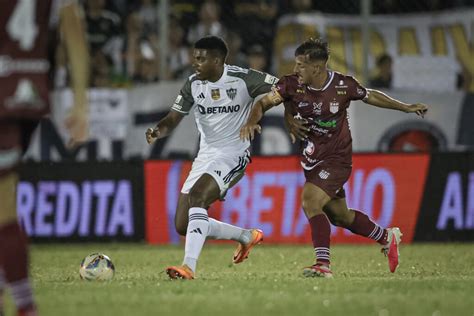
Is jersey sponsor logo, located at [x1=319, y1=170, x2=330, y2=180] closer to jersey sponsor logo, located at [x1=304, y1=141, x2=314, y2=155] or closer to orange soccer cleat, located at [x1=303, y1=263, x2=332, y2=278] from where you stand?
jersey sponsor logo, located at [x1=304, y1=141, x2=314, y2=155]

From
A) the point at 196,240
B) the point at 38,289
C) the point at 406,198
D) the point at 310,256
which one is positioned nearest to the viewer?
the point at 38,289

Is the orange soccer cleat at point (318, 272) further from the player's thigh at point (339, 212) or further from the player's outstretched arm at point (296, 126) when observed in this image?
the player's outstretched arm at point (296, 126)

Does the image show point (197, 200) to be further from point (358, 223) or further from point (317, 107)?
point (358, 223)

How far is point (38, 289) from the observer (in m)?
8.26

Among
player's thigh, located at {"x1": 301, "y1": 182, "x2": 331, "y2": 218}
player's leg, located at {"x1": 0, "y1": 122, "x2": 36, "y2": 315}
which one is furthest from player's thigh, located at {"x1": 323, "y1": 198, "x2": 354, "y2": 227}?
player's leg, located at {"x1": 0, "y1": 122, "x2": 36, "y2": 315}

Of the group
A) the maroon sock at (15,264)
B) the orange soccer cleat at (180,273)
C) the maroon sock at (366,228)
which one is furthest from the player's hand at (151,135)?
the maroon sock at (15,264)

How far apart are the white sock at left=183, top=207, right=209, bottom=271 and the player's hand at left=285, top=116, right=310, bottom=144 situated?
112cm

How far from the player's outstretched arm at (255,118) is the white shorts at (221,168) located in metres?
0.59

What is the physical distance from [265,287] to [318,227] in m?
1.39

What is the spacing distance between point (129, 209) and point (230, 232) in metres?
5.21

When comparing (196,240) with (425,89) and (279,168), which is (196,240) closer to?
(279,168)

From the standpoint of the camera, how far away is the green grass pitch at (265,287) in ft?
22.2

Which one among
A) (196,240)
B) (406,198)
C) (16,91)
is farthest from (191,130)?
(16,91)

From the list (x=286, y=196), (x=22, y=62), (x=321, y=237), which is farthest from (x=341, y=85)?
(x=286, y=196)
